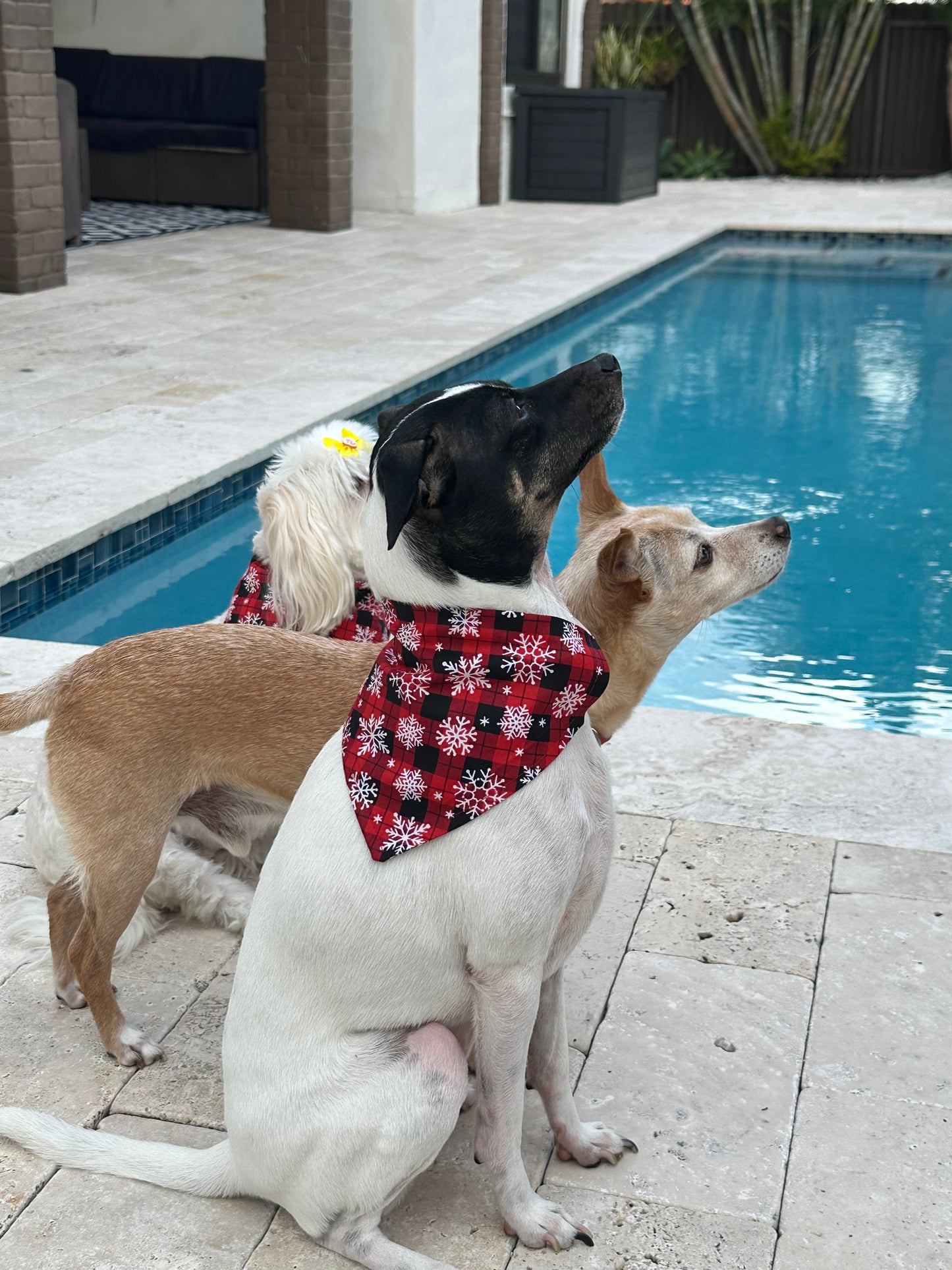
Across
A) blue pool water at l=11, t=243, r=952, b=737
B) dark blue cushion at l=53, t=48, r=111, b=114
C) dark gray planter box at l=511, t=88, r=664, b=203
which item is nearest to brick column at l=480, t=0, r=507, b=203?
dark gray planter box at l=511, t=88, r=664, b=203

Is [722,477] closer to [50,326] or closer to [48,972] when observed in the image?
[50,326]

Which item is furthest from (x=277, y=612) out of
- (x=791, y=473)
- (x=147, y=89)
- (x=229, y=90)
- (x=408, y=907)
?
(x=147, y=89)

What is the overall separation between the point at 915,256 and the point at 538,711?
1323cm

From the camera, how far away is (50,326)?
308 inches

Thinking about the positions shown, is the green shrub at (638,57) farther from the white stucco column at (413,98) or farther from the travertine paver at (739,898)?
the travertine paver at (739,898)

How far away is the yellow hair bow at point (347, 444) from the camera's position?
9.16ft

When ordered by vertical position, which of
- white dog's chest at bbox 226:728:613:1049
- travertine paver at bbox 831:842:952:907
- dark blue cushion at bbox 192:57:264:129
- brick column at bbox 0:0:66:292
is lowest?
travertine paver at bbox 831:842:952:907

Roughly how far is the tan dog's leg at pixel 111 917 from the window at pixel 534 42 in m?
16.2

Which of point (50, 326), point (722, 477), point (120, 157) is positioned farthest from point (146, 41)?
point (722, 477)

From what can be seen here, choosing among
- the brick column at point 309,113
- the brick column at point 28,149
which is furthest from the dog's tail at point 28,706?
the brick column at point 309,113

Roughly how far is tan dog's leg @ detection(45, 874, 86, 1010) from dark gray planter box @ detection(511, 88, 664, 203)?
15396mm

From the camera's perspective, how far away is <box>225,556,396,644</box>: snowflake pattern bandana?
9.11 ft

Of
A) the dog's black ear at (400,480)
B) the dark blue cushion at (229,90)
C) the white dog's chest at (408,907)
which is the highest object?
the dark blue cushion at (229,90)

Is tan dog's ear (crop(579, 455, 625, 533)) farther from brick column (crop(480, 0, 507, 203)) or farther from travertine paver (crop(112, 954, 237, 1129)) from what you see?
brick column (crop(480, 0, 507, 203))
